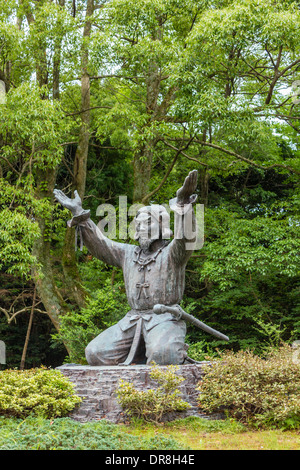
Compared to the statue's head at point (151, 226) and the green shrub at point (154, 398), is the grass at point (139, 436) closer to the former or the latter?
the green shrub at point (154, 398)

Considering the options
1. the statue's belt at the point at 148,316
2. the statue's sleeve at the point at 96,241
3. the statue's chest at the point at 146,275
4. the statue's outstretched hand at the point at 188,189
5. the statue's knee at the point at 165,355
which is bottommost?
the statue's knee at the point at 165,355

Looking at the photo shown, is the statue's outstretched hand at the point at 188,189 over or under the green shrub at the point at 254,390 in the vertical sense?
over

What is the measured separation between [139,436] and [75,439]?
2.03 feet

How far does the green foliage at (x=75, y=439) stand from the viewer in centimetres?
445

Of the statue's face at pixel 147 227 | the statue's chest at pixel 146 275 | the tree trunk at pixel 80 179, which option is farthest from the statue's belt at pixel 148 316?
the tree trunk at pixel 80 179

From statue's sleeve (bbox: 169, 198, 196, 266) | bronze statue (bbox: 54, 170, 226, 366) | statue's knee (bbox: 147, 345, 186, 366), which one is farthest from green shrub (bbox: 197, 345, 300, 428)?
statue's sleeve (bbox: 169, 198, 196, 266)

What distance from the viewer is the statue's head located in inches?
264

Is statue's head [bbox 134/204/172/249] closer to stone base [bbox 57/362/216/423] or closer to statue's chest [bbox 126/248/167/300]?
statue's chest [bbox 126/248/167/300]

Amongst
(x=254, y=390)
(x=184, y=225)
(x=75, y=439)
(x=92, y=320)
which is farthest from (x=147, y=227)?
(x=92, y=320)

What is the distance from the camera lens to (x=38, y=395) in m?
5.61

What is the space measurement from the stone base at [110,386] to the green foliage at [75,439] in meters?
0.63

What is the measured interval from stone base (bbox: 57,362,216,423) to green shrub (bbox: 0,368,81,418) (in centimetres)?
14

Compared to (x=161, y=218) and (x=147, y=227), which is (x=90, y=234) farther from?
(x=161, y=218)
